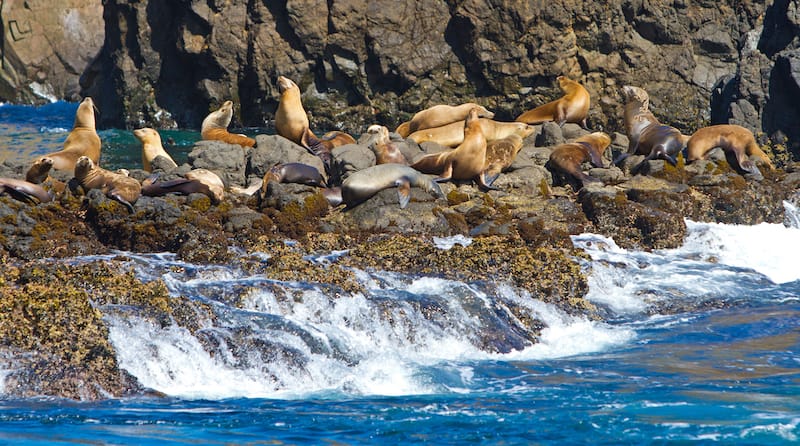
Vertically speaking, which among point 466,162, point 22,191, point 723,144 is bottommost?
point 22,191

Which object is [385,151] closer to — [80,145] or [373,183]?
[373,183]

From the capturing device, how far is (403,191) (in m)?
11.1

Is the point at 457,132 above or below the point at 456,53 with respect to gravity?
below

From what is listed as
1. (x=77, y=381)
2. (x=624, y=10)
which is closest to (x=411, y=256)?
(x=77, y=381)

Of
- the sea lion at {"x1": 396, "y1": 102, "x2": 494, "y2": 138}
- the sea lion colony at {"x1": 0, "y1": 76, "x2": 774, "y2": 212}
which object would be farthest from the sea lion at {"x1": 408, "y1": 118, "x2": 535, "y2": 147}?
the sea lion at {"x1": 396, "y1": 102, "x2": 494, "y2": 138}

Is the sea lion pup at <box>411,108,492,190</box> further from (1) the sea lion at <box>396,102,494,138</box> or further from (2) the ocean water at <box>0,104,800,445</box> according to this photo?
(1) the sea lion at <box>396,102,494,138</box>

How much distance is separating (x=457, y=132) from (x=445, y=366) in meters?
7.51

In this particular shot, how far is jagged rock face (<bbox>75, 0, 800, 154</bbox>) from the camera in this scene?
30438 mm

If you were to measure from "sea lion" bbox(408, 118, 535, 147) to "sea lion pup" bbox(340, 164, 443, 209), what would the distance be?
2977mm

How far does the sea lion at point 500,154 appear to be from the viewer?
12781mm

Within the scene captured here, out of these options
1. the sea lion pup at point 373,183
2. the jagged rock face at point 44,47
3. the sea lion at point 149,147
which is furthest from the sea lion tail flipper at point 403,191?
the jagged rock face at point 44,47

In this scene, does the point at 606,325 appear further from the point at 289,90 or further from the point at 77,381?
the point at 289,90

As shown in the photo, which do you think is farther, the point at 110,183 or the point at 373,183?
the point at 373,183

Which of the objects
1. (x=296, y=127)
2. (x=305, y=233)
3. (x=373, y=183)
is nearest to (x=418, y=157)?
(x=373, y=183)
